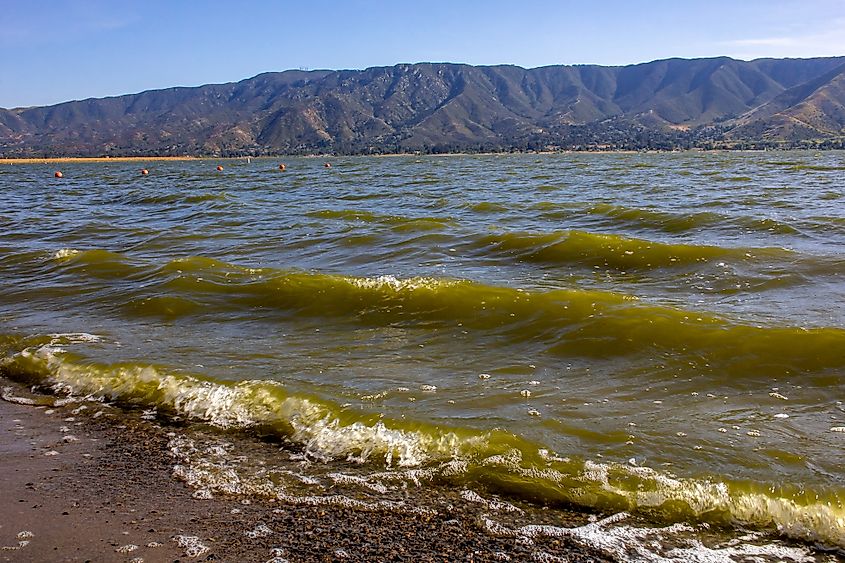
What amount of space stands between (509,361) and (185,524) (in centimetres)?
423

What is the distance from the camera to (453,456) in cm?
525

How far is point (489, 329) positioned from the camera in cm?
892

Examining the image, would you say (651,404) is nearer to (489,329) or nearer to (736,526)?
(736,526)

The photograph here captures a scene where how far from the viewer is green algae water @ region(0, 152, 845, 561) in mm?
4711

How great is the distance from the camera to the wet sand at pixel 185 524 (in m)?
3.93

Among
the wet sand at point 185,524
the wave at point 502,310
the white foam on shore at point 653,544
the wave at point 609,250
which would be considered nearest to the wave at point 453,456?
the white foam on shore at point 653,544

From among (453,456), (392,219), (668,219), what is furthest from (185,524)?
(392,219)

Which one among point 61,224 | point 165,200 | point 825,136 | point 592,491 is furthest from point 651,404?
point 825,136

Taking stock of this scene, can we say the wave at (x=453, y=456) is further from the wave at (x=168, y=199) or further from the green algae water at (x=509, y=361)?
the wave at (x=168, y=199)

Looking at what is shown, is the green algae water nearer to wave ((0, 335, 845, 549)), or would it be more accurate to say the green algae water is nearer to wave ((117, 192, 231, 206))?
wave ((0, 335, 845, 549))

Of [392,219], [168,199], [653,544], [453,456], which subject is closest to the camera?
[653,544]

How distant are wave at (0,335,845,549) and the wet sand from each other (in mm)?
433

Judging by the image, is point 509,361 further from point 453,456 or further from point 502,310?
point 453,456

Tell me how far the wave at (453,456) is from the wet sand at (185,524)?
0.43 meters
